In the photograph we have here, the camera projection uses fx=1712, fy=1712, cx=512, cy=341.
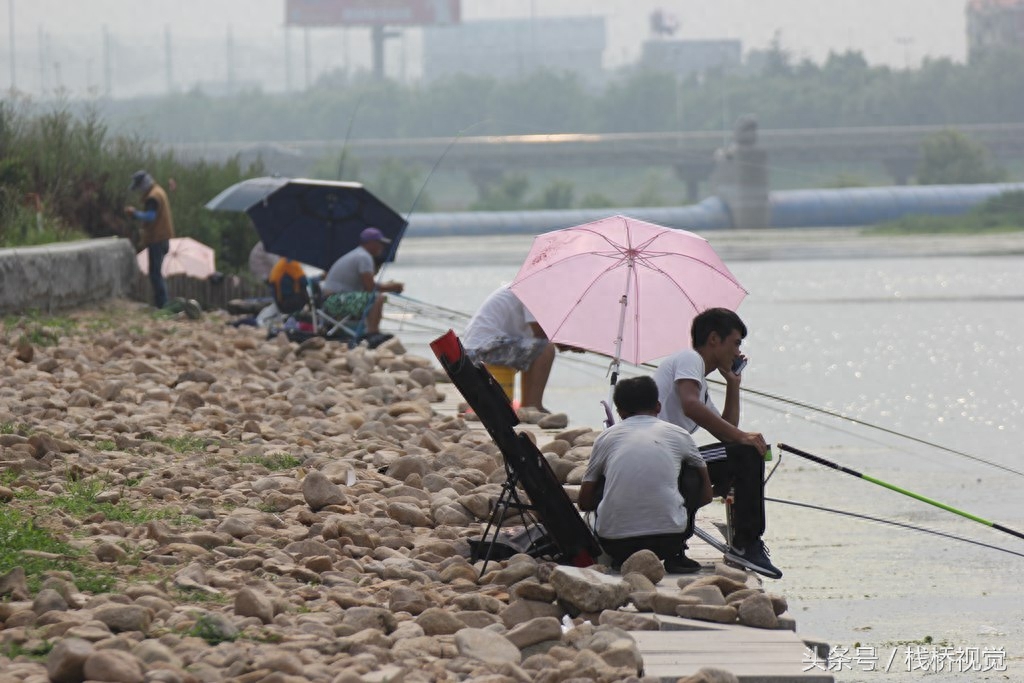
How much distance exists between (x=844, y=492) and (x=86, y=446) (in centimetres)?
386

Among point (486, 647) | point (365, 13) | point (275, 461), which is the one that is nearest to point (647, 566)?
point (486, 647)

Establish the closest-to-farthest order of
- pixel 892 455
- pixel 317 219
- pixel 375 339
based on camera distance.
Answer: pixel 892 455, pixel 375 339, pixel 317 219

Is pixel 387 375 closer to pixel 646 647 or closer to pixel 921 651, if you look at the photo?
pixel 921 651

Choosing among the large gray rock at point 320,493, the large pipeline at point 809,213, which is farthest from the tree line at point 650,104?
the large gray rock at point 320,493

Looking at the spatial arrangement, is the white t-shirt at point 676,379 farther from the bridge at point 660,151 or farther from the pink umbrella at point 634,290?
the bridge at point 660,151

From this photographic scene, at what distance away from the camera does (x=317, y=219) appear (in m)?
14.7

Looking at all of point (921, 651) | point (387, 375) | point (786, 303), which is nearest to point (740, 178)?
point (786, 303)

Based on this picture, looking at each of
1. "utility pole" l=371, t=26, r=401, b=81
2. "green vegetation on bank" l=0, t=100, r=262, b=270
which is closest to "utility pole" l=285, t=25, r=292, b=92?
"utility pole" l=371, t=26, r=401, b=81

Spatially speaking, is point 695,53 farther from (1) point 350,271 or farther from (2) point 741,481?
(2) point 741,481

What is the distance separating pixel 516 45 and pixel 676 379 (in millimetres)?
188007

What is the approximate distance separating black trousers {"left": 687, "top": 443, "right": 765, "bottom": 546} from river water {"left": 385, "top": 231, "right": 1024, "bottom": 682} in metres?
0.50

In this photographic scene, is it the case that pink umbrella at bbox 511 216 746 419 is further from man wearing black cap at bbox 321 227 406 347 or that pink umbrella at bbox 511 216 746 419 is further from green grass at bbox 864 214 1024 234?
green grass at bbox 864 214 1024 234

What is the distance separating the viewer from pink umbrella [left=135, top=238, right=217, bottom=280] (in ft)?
58.1

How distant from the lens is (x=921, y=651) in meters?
5.76
